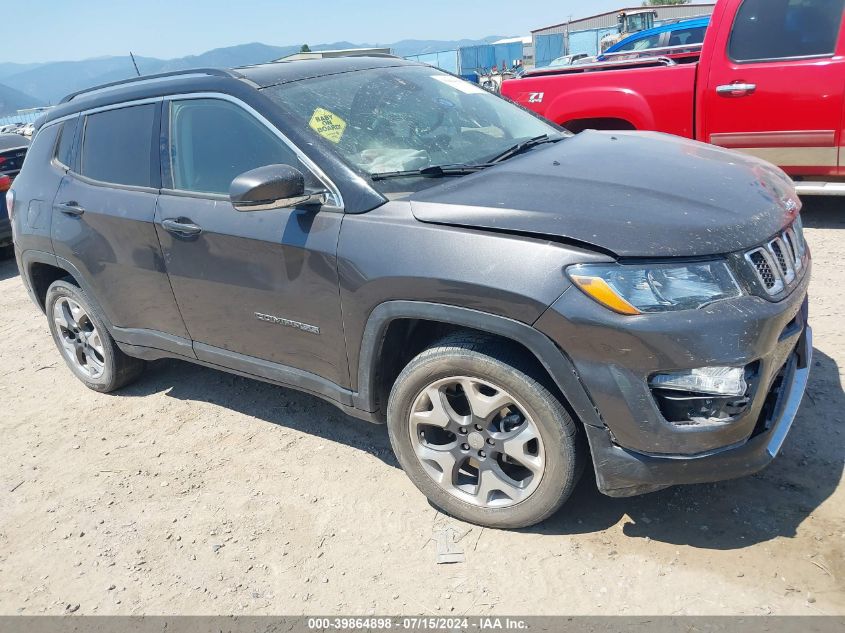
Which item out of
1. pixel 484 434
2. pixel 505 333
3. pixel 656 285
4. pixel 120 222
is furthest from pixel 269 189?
pixel 656 285

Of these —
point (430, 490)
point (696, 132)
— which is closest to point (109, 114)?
point (430, 490)

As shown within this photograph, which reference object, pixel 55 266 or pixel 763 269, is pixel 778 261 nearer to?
pixel 763 269

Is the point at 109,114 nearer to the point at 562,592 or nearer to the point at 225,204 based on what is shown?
the point at 225,204

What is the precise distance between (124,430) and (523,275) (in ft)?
9.38

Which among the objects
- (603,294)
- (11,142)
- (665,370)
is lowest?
(11,142)

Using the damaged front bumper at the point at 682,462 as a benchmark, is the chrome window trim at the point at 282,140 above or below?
above

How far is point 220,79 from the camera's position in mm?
3291

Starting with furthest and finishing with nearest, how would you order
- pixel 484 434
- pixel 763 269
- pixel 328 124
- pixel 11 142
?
pixel 11 142, pixel 328 124, pixel 484 434, pixel 763 269

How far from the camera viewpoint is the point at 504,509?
2762mm

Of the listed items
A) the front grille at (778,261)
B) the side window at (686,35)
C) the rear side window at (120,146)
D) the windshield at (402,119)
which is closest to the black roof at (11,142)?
the rear side window at (120,146)

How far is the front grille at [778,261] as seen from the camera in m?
2.36

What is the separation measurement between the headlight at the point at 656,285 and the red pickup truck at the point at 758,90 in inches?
163

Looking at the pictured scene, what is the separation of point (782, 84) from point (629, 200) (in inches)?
161

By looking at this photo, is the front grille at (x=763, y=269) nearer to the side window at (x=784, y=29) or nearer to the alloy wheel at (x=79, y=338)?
the alloy wheel at (x=79, y=338)
